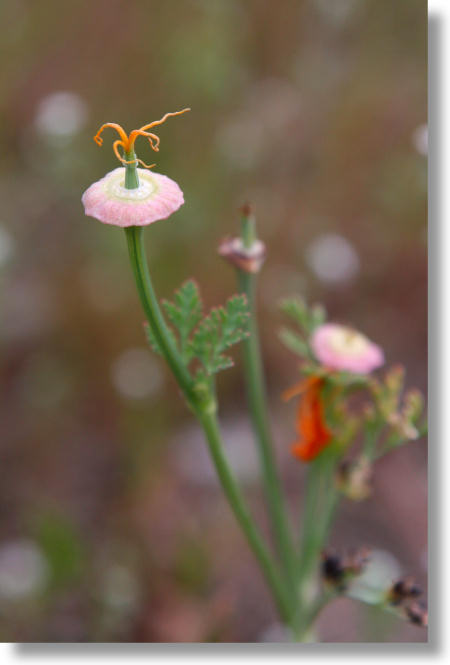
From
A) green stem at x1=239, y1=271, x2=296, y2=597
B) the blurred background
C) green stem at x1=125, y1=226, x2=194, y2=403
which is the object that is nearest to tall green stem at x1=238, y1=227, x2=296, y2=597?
green stem at x1=239, y1=271, x2=296, y2=597

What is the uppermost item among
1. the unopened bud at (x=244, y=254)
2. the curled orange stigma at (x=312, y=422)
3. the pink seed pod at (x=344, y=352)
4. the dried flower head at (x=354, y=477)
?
the unopened bud at (x=244, y=254)

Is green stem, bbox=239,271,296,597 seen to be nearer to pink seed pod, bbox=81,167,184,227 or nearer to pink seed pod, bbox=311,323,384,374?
pink seed pod, bbox=311,323,384,374

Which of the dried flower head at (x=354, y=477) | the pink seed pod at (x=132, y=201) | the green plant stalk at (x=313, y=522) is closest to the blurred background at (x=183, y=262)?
the green plant stalk at (x=313, y=522)

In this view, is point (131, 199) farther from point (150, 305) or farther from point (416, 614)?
point (416, 614)

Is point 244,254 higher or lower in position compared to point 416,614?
higher

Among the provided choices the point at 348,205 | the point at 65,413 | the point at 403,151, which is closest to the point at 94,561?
the point at 65,413

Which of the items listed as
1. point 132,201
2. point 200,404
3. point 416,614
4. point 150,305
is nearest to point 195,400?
point 200,404

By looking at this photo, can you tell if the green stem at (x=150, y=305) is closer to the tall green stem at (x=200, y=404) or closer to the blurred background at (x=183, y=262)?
the tall green stem at (x=200, y=404)
